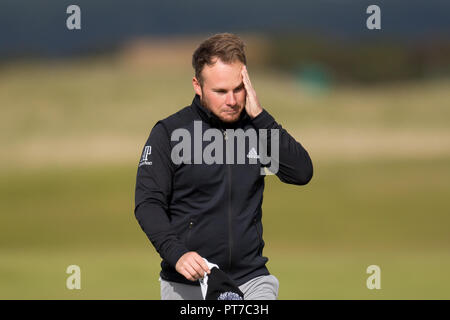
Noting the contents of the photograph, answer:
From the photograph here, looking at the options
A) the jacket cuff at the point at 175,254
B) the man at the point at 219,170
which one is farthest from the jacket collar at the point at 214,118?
the jacket cuff at the point at 175,254

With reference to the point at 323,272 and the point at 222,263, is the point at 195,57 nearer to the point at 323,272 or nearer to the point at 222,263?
the point at 222,263

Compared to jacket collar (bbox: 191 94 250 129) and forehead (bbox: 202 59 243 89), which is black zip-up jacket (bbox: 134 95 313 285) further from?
forehead (bbox: 202 59 243 89)

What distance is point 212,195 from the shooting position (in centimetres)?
577

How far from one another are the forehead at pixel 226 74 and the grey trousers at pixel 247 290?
4.42 ft

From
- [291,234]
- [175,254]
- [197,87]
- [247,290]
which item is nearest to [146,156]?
[197,87]

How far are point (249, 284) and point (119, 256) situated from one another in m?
18.5

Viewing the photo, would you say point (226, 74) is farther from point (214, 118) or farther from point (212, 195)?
point (212, 195)

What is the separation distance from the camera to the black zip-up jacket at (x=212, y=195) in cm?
571

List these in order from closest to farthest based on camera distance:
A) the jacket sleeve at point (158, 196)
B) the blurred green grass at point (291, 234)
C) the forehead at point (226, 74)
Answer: the jacket sleeve at point (158, 196)
the forehead at point (226, 74)
the blurred green grass at point (291, 234)

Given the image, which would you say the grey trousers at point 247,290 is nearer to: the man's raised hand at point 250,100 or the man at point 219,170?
the man at point 219,170

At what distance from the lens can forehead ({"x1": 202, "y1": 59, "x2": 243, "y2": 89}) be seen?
566 cm

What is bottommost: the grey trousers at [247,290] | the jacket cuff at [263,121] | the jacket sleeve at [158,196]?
the grey trousers at [247,290]

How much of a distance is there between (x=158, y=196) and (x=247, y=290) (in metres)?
0.89

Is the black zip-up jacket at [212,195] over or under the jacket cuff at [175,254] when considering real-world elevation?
over
